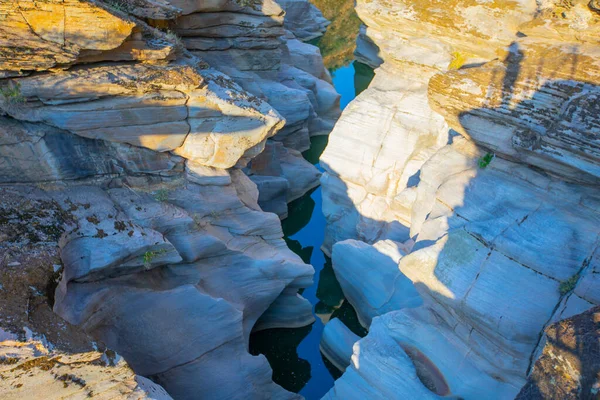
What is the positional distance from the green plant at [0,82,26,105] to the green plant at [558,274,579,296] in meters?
6.48

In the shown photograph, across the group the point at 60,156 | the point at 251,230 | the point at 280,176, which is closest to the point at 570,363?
the point at 251,230

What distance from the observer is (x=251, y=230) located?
25.9 feet

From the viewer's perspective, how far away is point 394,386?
6.09 meters

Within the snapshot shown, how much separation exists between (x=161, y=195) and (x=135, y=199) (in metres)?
0.37

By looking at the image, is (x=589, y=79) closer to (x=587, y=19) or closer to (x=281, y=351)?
(x=587, y=19)

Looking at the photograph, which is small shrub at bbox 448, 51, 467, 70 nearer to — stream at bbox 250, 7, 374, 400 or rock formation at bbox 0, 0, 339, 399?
rock formation at bbox 0, 0, 339, 399

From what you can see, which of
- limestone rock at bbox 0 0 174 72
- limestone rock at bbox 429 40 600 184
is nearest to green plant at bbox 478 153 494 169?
limestone rock at bbox 429 40 600 184

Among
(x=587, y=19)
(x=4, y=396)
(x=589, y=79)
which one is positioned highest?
(x=587, y=19)

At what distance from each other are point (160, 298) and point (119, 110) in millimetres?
2463

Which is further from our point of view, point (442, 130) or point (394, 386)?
point (442, 130)

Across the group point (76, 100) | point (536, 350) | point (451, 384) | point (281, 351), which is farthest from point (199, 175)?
point (536, 350)

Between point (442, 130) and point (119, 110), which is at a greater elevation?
point (119, 110)

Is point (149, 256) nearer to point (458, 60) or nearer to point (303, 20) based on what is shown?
point (458, 60)

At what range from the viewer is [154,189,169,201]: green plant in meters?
6.96
